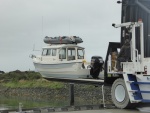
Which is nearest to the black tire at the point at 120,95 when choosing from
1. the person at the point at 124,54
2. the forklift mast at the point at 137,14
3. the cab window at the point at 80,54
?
the person at the point at 124,54

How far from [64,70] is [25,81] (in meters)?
26.2

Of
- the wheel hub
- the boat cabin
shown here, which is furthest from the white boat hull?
the wheel hub

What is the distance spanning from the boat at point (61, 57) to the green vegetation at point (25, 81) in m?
15.2

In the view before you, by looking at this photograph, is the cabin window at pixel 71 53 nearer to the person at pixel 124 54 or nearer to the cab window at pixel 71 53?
the cab window at pixel 71 53

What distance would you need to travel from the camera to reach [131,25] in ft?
33.6

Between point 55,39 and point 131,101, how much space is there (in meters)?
9.89

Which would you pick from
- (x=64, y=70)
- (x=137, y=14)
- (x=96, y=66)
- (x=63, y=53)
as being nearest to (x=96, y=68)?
(x=96, y=66)

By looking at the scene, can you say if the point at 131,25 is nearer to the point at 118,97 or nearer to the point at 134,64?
the point at 134,64

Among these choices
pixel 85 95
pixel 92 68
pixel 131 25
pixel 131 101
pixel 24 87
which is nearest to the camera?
pixel 131 101

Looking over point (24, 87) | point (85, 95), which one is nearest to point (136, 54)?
point (85, 95)

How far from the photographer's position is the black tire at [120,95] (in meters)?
10.0

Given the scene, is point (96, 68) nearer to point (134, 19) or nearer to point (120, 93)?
point (120, 93)

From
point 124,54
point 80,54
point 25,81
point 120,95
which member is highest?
point 80,54

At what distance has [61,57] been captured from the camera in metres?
18.6
